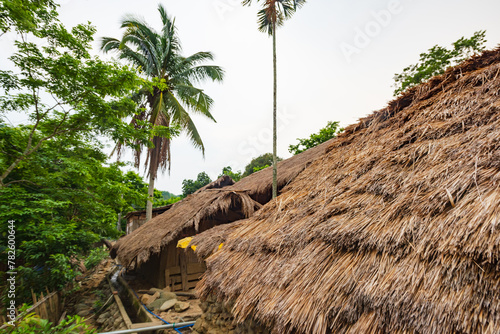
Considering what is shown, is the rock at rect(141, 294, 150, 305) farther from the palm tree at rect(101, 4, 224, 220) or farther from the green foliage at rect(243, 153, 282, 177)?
the green foliage at rect(243, 153, 282, 177)

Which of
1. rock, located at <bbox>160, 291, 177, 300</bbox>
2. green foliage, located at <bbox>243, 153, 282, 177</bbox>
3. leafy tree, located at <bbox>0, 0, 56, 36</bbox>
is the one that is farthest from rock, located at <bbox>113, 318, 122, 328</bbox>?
green foliage, located at <bbox>243, 153, 282, 177</bbox>

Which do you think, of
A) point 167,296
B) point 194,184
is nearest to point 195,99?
point 167,296

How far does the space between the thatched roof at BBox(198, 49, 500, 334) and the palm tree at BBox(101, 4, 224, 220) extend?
8.47 metres

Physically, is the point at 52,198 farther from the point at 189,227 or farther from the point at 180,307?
the point at 180,307

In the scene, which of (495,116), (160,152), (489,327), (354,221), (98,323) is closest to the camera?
(489,327)

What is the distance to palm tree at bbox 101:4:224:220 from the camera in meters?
10.1

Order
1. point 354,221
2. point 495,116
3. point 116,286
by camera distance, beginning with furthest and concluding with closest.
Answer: point 116,286
point 495,116
point 354,221

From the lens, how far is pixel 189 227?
6.33 metres

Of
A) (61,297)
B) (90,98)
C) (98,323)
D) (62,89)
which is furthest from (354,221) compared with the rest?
(61,297)

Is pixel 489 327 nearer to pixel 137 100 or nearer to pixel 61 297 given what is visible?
pixel 61 297

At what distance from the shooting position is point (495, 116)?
1.87m

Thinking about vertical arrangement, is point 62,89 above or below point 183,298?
above

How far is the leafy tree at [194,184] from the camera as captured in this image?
2545cm

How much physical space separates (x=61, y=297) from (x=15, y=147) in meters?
4.16
